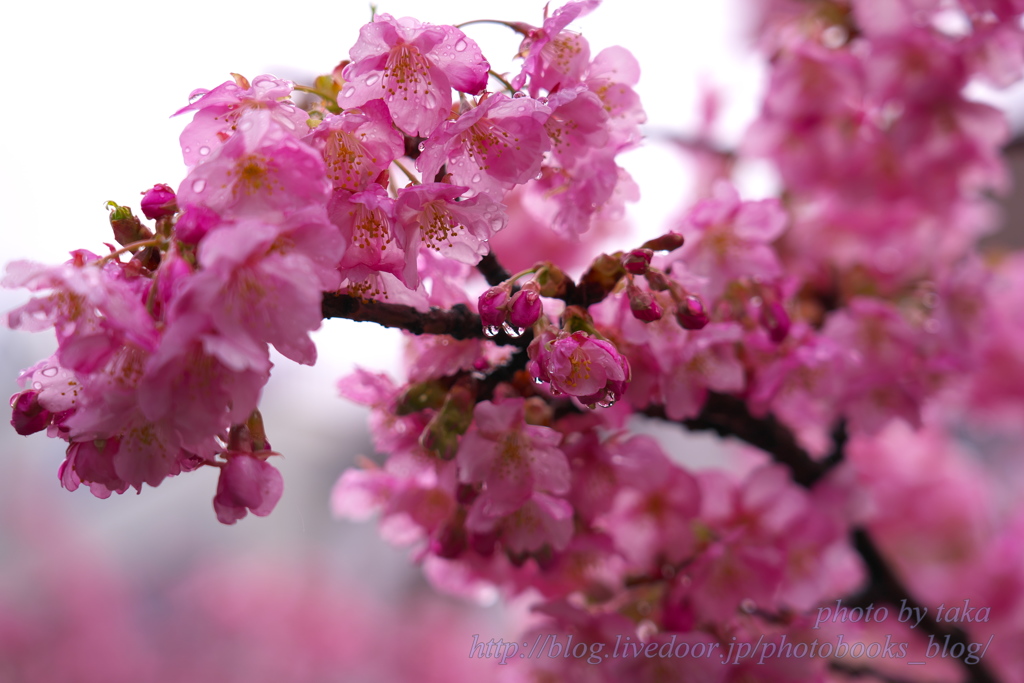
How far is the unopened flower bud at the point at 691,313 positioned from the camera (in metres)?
0.45

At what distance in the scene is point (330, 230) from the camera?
333 mm

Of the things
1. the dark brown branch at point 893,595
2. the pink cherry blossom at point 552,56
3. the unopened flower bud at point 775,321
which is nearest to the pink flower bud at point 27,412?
the pink cherry blossom at point 552,56

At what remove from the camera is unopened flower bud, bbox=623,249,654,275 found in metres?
0.44

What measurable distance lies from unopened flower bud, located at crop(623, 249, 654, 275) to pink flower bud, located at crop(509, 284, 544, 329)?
0.26 feet

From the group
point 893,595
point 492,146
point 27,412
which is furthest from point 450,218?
point 893,595

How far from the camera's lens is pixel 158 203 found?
38 centimetres

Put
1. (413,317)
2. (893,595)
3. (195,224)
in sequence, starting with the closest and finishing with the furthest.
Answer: (195,224) → (413,317) → (893,595)

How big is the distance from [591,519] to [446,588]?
23 centimetres

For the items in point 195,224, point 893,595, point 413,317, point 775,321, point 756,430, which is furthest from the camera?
point 893,595

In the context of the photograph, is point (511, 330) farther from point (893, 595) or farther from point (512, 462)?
point (893, 595)

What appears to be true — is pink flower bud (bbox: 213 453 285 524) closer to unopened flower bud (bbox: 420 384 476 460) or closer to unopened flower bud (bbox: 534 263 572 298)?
unopened flower bud (bbox: 420 384 476 460)

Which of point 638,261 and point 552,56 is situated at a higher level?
point 552,56

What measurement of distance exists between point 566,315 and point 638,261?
6cm

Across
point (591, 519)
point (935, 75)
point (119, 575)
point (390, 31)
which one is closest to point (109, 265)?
point (390, 31)
